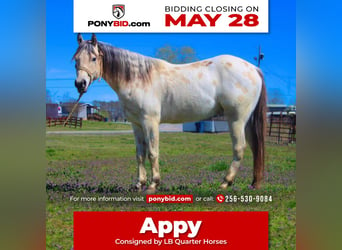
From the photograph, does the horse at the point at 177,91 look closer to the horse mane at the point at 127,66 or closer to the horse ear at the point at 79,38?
the horse mane at the point at 127,66

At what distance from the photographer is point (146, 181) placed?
12.8ft

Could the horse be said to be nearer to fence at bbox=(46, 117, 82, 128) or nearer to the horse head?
the horse head

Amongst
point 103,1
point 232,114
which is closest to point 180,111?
point 232,114

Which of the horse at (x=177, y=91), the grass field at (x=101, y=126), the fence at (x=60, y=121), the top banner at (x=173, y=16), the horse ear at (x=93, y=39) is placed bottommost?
the grass field at (x=101, y=126)

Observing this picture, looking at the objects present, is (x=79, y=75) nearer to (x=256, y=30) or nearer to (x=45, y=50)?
(x=45, y=50)

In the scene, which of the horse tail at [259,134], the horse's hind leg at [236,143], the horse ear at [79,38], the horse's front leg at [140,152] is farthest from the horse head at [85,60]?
the horse tail at [259,134]

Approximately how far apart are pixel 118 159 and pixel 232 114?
4.98 ft

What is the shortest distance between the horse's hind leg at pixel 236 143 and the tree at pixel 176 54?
33.3 inches

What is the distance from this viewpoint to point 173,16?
11.5 ft

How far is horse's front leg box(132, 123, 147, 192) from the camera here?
3879 millimetres

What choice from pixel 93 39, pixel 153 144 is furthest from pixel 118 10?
pixel 153 144

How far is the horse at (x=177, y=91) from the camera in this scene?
12.3ft

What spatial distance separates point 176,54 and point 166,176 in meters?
1.43

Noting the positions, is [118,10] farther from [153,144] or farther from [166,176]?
[166,176]
